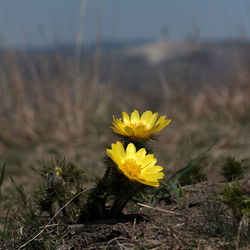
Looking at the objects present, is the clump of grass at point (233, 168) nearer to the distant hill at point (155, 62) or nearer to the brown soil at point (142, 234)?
the brown soil at point (142, 234)

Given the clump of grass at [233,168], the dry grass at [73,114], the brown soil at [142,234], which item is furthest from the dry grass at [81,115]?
the brown soil at [142,234]

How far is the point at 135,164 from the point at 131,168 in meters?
0.02

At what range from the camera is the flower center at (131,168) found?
151 cm

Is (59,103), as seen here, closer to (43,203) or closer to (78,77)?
(78,77)

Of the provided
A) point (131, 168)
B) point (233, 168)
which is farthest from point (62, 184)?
point (233, 168)

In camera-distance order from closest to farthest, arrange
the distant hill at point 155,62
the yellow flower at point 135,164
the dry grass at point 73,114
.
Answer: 1. the yellow flower at point 135,164
2. the dry grass at point 73,114
3. the distant hill at point 155,62

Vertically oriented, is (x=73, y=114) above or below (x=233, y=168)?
below

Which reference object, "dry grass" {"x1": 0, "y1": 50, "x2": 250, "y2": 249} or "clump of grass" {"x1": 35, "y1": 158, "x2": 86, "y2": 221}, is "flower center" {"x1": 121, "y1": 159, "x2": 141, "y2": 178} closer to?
"clump of grass" {"x1": 35, "y1": 158, "x2": 86, "y2": 221}

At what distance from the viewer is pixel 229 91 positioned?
301 inches

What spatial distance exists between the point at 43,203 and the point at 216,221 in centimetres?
68

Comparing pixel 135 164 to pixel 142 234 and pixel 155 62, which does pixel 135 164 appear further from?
pixel 155 62

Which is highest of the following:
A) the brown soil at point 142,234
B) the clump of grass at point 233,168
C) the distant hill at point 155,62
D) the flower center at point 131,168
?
the flower center at point 131,168

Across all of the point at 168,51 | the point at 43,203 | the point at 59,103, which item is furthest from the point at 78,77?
the point at 168,51

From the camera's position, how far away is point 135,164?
1541mm
